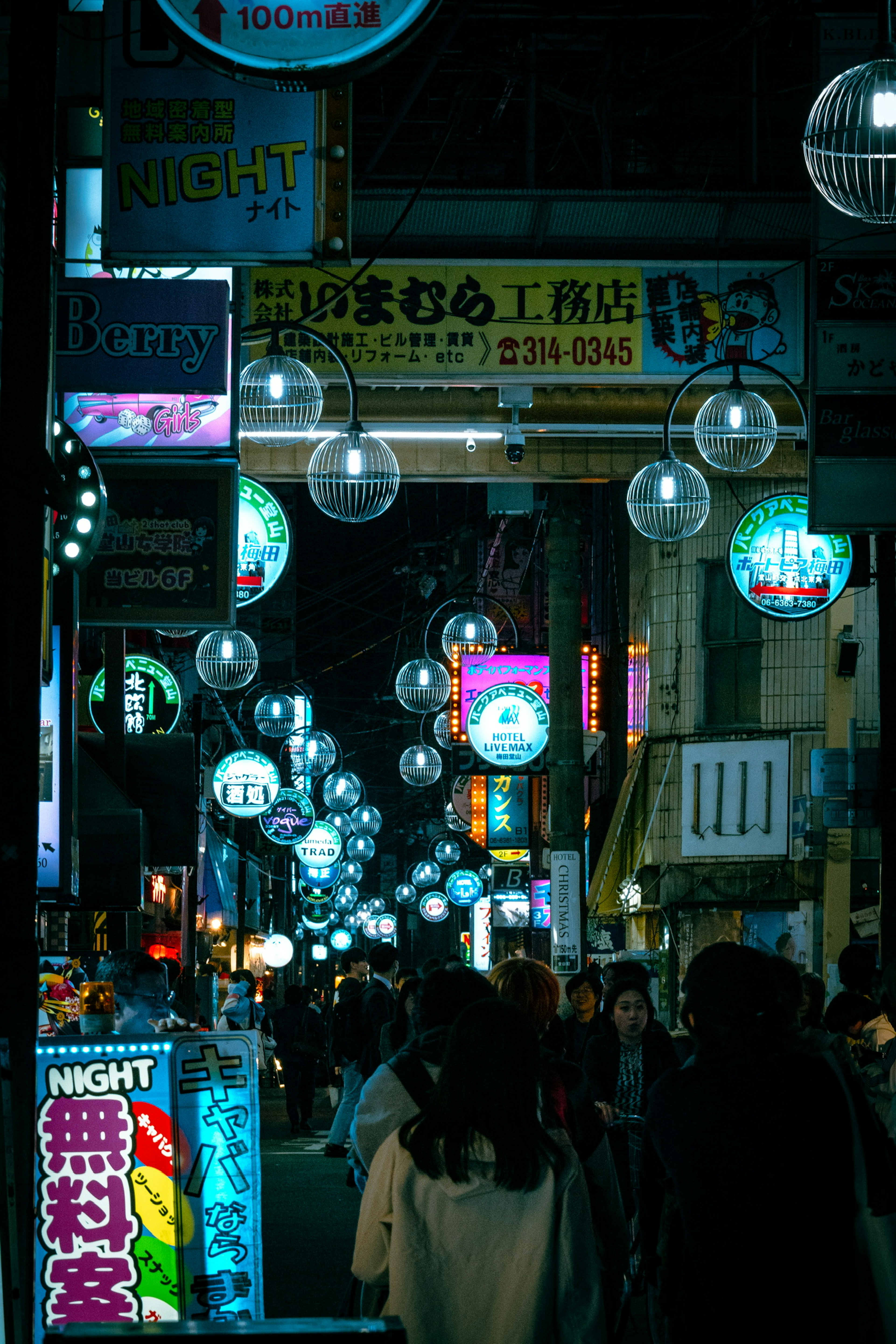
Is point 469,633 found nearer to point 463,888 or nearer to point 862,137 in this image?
point 862,137

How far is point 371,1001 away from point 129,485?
20.2 ft

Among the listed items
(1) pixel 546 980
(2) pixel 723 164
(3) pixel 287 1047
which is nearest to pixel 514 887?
(3) pixel 287 1047

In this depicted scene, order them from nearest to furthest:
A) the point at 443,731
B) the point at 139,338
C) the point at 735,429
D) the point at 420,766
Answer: the point at 139,338
the point at 735,429
the point at 420,766
the point at 443,731

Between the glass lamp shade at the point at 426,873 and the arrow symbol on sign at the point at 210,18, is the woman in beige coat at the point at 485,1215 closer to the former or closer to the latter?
the arrow symbol on sign at the point at 210,18

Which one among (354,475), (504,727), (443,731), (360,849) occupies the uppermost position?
(354,475)

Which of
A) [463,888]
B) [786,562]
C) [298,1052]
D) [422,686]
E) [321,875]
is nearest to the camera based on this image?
[786,562]

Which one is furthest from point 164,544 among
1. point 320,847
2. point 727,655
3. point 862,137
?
point 320,847

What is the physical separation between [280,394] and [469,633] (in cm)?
1317

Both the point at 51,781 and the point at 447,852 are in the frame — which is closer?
the point at 51,781

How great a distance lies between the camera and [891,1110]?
227 inches

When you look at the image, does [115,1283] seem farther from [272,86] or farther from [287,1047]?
[287,1047]

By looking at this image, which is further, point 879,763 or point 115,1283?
point 879,763

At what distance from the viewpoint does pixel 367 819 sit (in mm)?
40938

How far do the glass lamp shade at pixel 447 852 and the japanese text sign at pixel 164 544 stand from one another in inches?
1402
